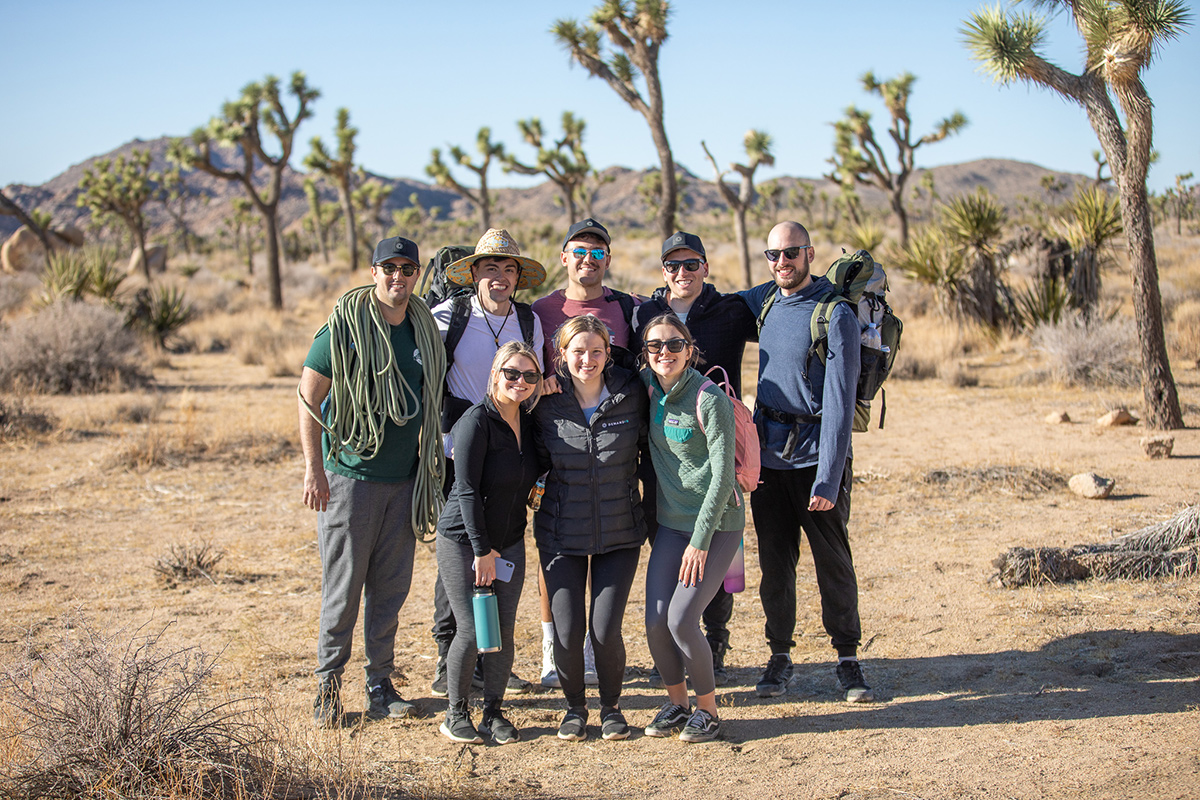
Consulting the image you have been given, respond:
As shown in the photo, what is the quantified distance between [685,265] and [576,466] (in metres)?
1.12

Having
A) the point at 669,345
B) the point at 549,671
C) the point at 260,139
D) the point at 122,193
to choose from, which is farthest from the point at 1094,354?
the point at 122,193

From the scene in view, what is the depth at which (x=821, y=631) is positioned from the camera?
4.86m

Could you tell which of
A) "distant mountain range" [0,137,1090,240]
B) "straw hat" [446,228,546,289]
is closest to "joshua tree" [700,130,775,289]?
"straw hat" [446,228,546,289]

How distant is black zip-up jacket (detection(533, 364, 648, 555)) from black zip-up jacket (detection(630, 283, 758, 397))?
23.4 inches

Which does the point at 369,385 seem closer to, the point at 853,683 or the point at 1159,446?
the point at 853,683

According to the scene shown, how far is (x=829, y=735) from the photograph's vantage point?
3.60 m

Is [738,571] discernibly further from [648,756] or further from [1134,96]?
[1134,96]

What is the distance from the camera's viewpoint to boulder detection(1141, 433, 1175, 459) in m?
7.85

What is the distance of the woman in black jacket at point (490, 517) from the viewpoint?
3438mm

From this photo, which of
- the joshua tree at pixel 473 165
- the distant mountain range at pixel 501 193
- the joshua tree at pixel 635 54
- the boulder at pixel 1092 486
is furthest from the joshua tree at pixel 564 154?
the distant mountain range at pixel 501 193

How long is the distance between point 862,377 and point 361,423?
2.14m

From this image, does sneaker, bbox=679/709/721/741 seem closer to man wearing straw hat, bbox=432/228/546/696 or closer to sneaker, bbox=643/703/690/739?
sneaker, bbox=643/703/690/739

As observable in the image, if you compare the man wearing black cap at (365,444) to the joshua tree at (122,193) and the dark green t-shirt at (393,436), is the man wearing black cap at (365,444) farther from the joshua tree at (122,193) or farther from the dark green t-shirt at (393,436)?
the joshua tree at (122,193)

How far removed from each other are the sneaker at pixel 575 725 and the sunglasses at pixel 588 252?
190 cm
